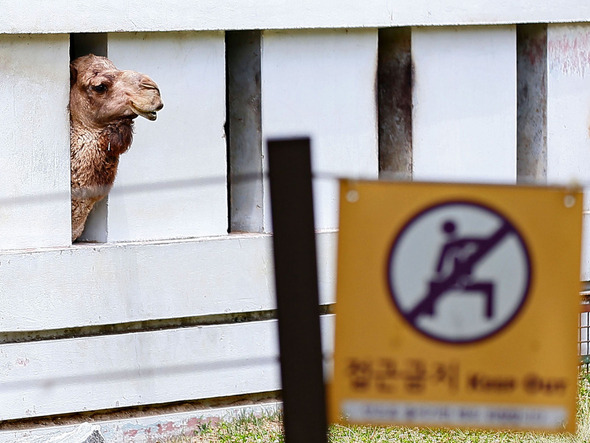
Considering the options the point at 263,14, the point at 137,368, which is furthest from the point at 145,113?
the point at 137,368

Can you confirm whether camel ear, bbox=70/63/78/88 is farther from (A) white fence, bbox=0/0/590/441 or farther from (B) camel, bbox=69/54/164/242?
(A) white fence, bbox=0/0/590/441

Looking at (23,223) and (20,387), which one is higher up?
(23,223)

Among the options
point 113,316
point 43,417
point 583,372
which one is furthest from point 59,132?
point 583,372

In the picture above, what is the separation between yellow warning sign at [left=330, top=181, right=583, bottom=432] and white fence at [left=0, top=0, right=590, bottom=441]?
351 centimetres

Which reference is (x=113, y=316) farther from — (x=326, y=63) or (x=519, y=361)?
→ (x=519, y=361)

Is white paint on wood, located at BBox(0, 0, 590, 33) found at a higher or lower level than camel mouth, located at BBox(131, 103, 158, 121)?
higher

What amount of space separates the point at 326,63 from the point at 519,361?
4.41 metres

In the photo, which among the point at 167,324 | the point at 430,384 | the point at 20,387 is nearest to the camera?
the point at 430,384

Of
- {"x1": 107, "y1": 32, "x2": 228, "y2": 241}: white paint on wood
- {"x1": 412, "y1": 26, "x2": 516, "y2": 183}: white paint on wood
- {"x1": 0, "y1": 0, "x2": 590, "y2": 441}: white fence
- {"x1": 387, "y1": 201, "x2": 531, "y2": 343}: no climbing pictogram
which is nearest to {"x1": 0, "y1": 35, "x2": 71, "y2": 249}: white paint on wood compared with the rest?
{"x1": 0, "y1": 0, "x2": 590, "y2": 441}: white fence

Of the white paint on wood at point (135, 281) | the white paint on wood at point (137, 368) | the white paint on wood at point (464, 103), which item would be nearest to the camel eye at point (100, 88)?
the white paint on wood at point (135, 281)

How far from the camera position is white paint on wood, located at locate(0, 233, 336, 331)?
19.2 feet

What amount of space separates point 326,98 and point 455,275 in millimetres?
4339

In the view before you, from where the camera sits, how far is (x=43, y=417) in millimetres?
6078

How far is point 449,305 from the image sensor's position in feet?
7.98
